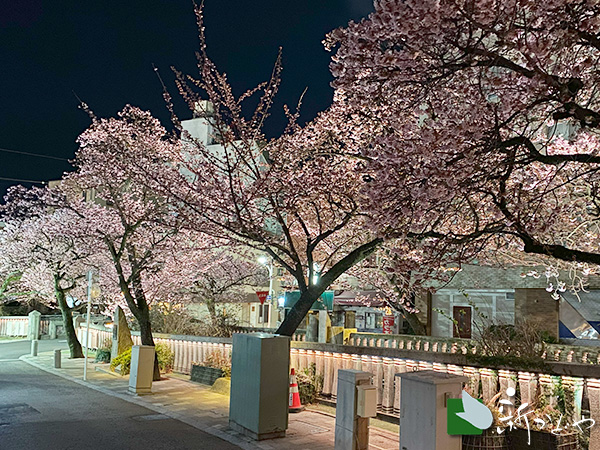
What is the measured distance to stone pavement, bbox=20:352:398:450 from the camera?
9.42 metres

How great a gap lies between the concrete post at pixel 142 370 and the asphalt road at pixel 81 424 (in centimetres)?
74

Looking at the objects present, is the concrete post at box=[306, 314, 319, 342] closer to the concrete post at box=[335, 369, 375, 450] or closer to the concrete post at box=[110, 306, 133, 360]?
the concrete post at box=[110, 306, 133, 360]

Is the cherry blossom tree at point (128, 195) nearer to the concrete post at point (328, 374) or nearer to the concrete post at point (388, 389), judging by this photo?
the concrete post at point (328, 374)

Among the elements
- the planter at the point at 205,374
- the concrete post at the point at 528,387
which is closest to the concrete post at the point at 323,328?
the planter at the point at 205,374

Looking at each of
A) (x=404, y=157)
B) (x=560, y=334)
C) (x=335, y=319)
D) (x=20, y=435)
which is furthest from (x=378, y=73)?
(x=335, y=319)

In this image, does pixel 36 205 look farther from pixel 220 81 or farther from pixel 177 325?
pixel 220 81

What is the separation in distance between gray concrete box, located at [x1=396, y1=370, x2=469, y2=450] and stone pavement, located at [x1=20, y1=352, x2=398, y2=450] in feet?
8.49

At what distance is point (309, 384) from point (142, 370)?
483 centimetres

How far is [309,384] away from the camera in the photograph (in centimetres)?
1285

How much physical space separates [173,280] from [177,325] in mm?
1877

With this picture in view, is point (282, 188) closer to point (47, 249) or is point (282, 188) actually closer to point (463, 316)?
point (463, 316)

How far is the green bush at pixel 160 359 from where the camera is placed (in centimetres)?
1850

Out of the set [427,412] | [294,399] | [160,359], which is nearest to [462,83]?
[427,412]

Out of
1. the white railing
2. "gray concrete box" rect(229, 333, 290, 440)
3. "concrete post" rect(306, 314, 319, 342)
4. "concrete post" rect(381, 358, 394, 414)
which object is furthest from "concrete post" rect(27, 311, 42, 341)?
"concrete post" rect(381, 358, 394, 414)
